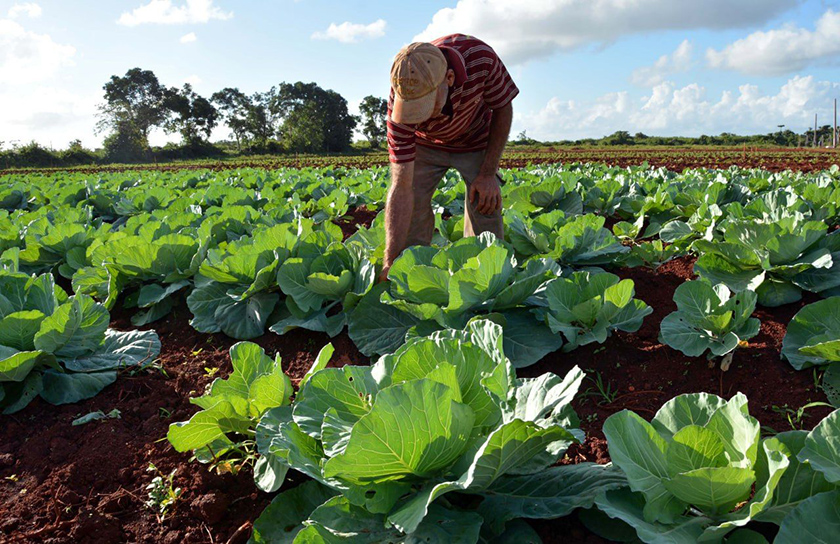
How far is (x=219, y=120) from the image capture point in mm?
67562

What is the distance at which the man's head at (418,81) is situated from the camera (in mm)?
2646

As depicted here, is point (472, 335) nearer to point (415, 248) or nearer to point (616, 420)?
point (616, 420)

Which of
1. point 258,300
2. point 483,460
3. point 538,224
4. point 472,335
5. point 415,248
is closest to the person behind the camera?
point 483,460

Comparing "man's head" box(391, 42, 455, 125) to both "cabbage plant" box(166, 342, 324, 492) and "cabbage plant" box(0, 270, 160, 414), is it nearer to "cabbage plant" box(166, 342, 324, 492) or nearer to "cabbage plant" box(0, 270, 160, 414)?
"cabbage plant" box(166, 342, 324, 492)

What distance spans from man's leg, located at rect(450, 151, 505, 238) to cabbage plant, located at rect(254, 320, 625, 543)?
225 cm

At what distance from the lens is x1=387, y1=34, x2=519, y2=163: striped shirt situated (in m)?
3.05

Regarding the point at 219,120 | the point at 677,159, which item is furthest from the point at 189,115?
the point at 677,159

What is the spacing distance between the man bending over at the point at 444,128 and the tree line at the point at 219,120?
53.2 meters

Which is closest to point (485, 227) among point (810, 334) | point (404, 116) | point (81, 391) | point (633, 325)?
point (404, 116)

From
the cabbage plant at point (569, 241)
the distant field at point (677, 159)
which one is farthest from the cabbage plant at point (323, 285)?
the distant field at point (677, 159)

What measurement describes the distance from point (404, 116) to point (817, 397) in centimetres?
223

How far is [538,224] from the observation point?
3.74m

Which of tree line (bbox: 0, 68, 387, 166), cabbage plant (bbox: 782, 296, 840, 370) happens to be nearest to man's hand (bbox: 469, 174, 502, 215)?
cabbage plant (bbox: 782, 296, 840, 370)

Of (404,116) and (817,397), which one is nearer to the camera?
(817,397)
